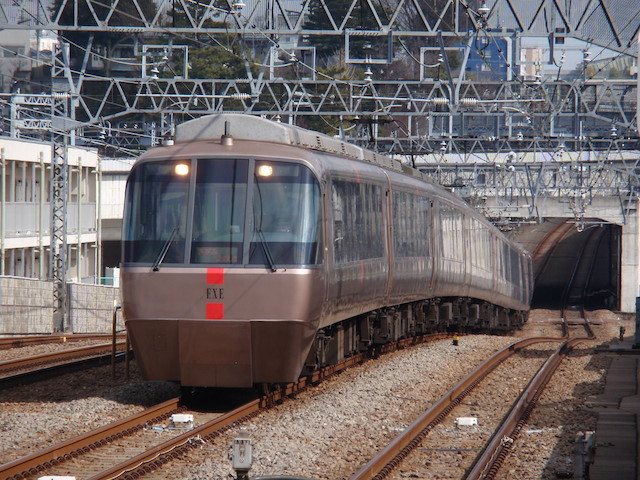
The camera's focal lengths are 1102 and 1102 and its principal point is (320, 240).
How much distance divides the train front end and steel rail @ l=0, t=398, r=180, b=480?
73cm

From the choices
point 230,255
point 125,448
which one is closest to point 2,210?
point 230,255

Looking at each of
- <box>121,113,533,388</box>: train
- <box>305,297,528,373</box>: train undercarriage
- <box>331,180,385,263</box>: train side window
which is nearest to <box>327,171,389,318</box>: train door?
<box>331,180,385,263</box>: train side window

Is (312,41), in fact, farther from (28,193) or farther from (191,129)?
(191,129)

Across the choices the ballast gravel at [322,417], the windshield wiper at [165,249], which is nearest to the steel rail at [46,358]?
the ballast gravel at [322,417]

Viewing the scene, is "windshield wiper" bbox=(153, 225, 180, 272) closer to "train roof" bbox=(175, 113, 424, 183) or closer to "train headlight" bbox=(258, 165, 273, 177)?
"train headlight" bbox=(258, 165, 273, 177)

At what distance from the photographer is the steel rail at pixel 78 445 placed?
7.85 m

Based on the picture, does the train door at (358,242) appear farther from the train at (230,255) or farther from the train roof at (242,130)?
the train roof at (242,130)

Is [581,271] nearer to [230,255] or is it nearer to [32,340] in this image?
[32,340]

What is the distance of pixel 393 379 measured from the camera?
1387cm

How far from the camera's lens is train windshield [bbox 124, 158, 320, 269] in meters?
11.0

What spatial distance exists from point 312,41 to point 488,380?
44.8 meters

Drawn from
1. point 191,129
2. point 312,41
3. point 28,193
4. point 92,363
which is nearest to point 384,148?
point 312,41

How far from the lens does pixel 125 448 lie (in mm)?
9031

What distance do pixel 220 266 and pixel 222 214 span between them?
1.80ft
